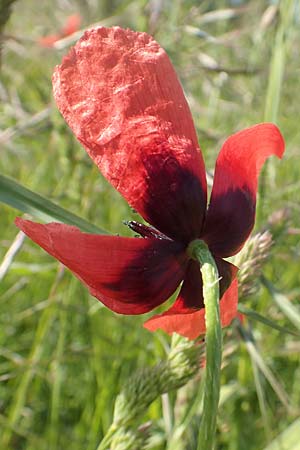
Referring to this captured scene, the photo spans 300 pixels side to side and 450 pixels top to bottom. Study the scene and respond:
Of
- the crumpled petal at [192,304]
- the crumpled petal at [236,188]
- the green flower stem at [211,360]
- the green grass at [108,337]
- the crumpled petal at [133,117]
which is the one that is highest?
the crumpled petal at [133,117]

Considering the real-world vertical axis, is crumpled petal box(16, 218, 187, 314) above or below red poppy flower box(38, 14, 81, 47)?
above

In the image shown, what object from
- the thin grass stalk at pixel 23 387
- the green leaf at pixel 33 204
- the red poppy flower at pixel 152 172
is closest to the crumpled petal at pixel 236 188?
the red poppy flower at pixel 152 172

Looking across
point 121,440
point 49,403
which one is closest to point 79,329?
point 49,403

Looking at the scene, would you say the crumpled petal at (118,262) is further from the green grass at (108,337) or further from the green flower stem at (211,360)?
the green grass at (108,337)

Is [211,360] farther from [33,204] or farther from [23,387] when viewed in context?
[23,387]

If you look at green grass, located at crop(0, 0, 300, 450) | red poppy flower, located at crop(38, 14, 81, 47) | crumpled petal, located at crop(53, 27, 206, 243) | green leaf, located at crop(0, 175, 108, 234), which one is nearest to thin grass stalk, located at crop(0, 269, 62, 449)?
green grass, located at crop(0, 0, 300, 450)

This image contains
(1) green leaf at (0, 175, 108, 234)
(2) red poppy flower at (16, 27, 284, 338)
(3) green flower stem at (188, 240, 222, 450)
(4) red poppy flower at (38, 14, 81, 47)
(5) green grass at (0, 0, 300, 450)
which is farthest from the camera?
(4) red poppy flower at (38, 14, 81, 47)

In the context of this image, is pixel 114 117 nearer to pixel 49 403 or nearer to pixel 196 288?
pixel 196 288

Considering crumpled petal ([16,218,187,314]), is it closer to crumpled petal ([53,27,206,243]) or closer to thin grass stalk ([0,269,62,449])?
crumpled petal ([53,27,206,243])
